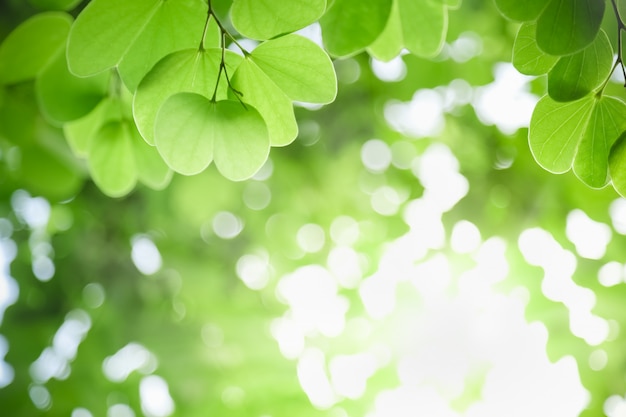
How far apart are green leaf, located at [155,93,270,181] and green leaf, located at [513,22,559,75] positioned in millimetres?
286

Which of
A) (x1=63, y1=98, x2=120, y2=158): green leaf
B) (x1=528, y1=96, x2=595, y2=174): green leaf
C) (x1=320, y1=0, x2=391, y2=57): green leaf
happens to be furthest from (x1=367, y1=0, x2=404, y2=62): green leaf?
(x1=63, y1=98, x2=120, y2=158): green leaf

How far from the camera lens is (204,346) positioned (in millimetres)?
2279

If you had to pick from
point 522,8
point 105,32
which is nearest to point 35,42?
point 105,32

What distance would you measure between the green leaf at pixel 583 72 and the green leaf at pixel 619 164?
0.06 meters

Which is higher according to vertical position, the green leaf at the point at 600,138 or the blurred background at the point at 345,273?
the green leaf at the point at 600,138

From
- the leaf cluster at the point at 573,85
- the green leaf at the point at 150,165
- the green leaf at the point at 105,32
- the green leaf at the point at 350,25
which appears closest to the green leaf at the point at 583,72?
→ the leaf cluster at the point at 573,85

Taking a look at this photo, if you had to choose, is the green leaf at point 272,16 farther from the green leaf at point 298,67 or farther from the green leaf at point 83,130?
the green leaf at point 83,130

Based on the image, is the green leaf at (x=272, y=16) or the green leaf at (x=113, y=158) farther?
the green leaf at (x=113, y=158)

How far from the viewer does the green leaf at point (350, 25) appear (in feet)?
2.28

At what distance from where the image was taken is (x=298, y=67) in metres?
0.69

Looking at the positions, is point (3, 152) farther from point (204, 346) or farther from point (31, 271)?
point (204, 346)

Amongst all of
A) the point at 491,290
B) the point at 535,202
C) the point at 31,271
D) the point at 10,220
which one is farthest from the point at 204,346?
the point at 535,202

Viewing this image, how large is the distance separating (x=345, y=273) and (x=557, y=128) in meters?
1.83

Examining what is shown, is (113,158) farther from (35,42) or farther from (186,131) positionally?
(186,131)
